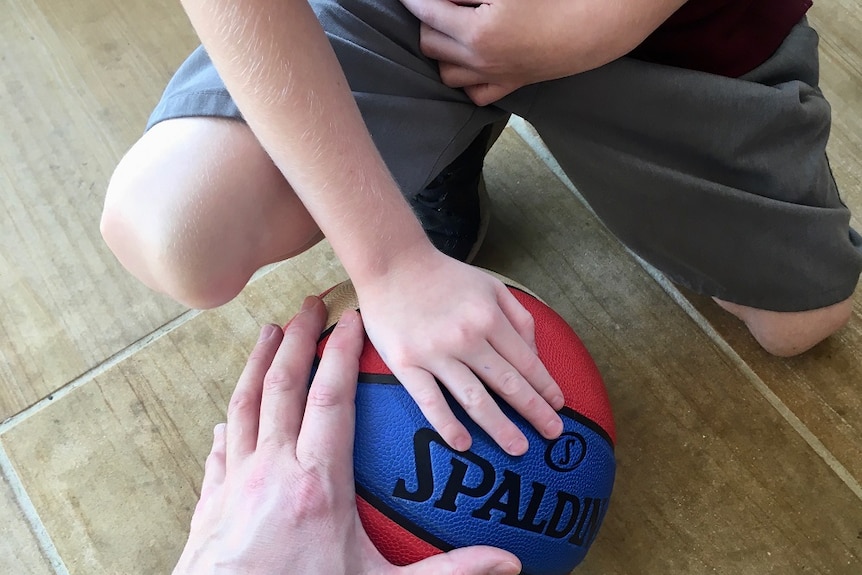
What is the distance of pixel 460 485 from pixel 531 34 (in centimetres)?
47

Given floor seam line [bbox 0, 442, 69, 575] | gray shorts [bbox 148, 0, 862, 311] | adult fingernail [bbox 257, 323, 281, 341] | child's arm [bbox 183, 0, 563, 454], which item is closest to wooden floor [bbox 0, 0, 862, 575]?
floor seam line [bbox 0, 442, 69, 575]

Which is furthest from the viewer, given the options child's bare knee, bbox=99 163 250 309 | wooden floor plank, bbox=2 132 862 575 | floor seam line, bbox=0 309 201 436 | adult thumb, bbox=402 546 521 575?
floor seam line, bbox=0 309 201 436

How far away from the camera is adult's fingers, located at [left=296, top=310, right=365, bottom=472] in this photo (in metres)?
0.69

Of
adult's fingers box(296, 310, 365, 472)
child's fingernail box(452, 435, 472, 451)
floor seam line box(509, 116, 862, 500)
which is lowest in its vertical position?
floor seam line box(509, 116, 862, 500)

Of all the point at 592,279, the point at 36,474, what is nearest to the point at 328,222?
the point at 592,279

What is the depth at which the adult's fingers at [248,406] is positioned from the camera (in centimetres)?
74

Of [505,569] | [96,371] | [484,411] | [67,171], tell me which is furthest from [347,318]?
[67,171]

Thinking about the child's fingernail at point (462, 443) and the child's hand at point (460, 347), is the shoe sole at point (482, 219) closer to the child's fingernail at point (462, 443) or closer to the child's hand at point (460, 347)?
the child's hand at point (460, 347)

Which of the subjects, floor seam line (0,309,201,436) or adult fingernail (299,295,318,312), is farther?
floor seam line (0,309,201,436)

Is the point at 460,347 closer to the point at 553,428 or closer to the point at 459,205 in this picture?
the point at 553,428

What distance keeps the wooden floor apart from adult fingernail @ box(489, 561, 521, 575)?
0.31 meters

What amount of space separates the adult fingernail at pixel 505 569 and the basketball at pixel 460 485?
0.03m

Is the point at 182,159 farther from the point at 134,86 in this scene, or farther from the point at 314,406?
the point at 134,86

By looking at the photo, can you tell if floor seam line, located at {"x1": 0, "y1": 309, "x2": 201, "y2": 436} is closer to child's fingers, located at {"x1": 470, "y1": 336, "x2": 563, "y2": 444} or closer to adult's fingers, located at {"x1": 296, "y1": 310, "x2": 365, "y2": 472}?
adult's fingers, located at {"x1": 296, "y1": 310, "x2": 365, "y2": 472}
